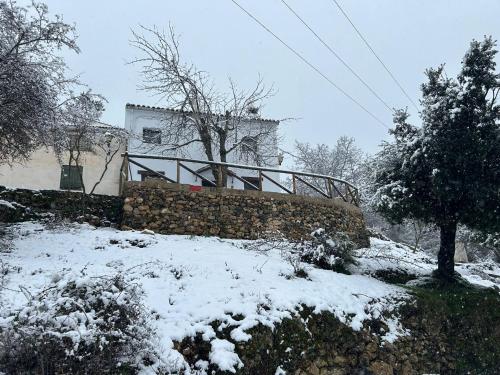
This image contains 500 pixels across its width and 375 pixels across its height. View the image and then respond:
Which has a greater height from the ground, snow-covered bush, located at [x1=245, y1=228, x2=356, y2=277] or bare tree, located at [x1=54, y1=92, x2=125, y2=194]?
bare tree, located at [x1=54, y1=92, x2=125, y2=194]

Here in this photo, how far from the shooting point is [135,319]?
520 cm

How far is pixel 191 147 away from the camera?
65.1ft

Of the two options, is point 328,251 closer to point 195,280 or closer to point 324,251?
point 324,251

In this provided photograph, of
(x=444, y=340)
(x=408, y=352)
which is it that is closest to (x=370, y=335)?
(x=408, y=352)

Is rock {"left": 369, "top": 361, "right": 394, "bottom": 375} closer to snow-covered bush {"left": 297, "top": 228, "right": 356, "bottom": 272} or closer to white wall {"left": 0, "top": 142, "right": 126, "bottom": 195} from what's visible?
snow-covered bush {"left": 297, "top": 228, "right": 356, "bottom": 272}

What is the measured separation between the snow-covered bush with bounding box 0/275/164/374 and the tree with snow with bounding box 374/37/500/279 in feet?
21.2

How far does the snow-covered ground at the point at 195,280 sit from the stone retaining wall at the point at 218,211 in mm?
1117

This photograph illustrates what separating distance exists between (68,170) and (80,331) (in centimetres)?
1334

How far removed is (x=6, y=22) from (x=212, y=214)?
620 centimetres

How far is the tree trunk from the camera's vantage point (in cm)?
992

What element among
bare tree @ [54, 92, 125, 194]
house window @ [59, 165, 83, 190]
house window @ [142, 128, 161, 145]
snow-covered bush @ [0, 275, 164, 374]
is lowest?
snow-covered bush @ [0, 275, 164, 374]

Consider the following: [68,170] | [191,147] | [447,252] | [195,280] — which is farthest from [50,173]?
[447,252]

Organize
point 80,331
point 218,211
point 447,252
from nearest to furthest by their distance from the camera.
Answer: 1. point 80,331
2. point 447,252
3. point 218,211

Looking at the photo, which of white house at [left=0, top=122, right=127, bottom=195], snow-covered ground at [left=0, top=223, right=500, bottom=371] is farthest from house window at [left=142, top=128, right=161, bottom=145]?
snow-covered ground at [left=0, top=223, right=500, bottom=371]
